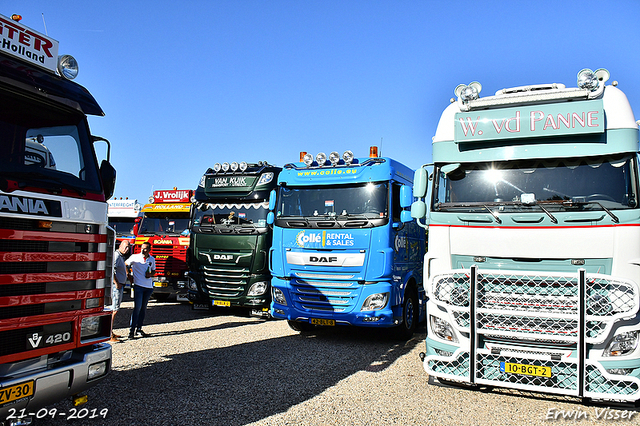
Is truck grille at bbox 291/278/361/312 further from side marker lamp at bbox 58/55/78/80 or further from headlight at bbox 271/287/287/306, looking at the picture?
side marker lamp at bbox 58/55/78/80

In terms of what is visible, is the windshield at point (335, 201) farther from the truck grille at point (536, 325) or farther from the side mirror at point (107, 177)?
the side mirror at point (107, 177)

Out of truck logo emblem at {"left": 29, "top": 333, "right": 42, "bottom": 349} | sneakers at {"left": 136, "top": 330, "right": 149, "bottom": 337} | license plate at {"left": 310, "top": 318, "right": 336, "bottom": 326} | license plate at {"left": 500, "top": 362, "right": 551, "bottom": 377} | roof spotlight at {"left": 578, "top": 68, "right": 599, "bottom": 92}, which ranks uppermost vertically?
roof spotlight at {"left": 578, "top": 68, "right": 599, "bottom": 92}

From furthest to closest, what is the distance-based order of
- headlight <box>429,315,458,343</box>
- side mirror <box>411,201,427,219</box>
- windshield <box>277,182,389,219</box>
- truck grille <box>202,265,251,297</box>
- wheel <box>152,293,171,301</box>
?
1. wheel <box>152,293,171,301</box>
2. truck grille <box>202,265,251,297</box>
3. windshield <box>277,182,389,219</box>
4. side mirror <box>411,201,427,219</box>
5. headlight <box>429,315,458,343</box>

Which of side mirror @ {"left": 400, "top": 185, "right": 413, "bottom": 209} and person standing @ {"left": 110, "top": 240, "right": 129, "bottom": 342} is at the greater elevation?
side mirror @ {"left": 400, "top": 185, "right": 413, "bottom": 209}

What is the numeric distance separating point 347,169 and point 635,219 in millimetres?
4660

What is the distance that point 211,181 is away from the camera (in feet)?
36.2

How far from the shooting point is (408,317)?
8656 millimetres

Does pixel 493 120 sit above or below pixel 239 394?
above

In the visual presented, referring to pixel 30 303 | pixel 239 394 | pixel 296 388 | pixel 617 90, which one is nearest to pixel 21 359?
pixel 30 303

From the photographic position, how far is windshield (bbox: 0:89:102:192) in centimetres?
392

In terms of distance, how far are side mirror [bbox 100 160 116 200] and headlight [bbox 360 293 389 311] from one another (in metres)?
4.53

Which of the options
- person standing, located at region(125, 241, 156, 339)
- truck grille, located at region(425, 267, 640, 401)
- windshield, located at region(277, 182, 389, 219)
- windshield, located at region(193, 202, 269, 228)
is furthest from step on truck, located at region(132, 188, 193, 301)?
truck grille, located at region(425, 267, 640, 401)

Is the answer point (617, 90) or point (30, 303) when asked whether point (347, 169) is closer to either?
point (617, 90)

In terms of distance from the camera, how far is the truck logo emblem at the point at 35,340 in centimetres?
385
